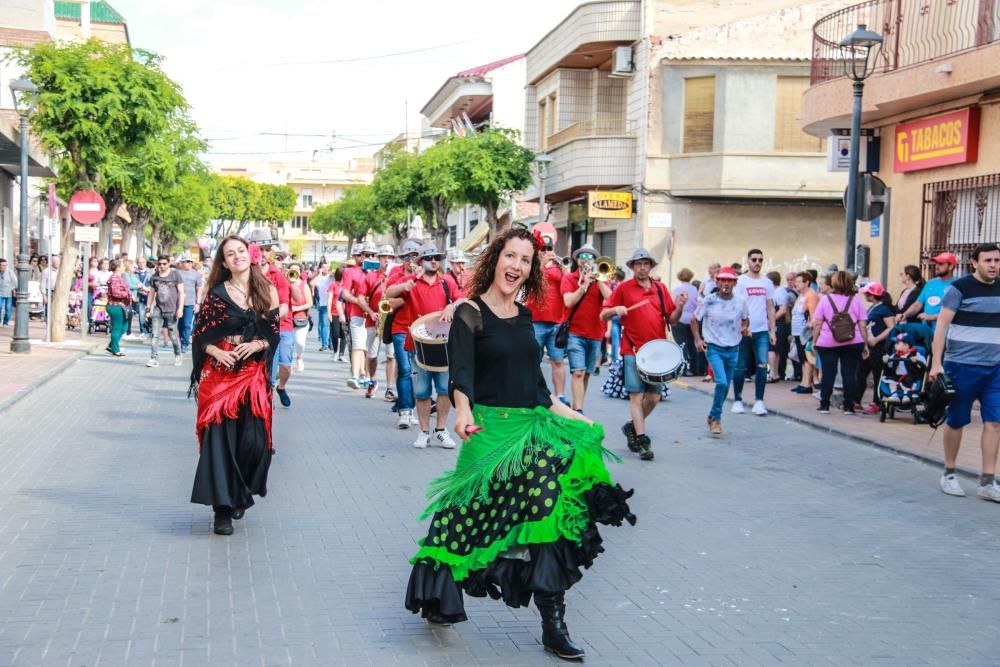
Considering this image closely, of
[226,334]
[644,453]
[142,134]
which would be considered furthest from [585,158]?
[226,334]

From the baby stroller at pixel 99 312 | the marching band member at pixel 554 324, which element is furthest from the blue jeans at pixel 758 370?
the baby stroller at pixel 99 312

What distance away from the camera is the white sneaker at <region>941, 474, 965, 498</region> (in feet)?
29.7

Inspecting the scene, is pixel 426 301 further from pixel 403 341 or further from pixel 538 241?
pixel 538 241

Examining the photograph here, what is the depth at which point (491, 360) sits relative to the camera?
5.04m

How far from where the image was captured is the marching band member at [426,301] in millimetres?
11039

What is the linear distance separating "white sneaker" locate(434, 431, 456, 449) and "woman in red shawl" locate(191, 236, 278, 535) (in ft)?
12.0

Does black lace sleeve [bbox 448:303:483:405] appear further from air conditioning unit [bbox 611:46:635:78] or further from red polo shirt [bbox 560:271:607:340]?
air conditioning unit [bbox 611:46:635:78]

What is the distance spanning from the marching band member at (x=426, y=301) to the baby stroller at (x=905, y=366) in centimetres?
519

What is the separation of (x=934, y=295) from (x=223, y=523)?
9.38 meters

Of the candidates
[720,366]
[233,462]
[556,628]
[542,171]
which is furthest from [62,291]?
[556,628]

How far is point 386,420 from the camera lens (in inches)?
510

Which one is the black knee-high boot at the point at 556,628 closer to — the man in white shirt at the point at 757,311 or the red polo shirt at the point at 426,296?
the red polo shirt at the point at 426,296

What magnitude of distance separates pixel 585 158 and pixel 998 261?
74.9 feet

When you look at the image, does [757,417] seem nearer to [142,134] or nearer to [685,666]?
[685,666]
